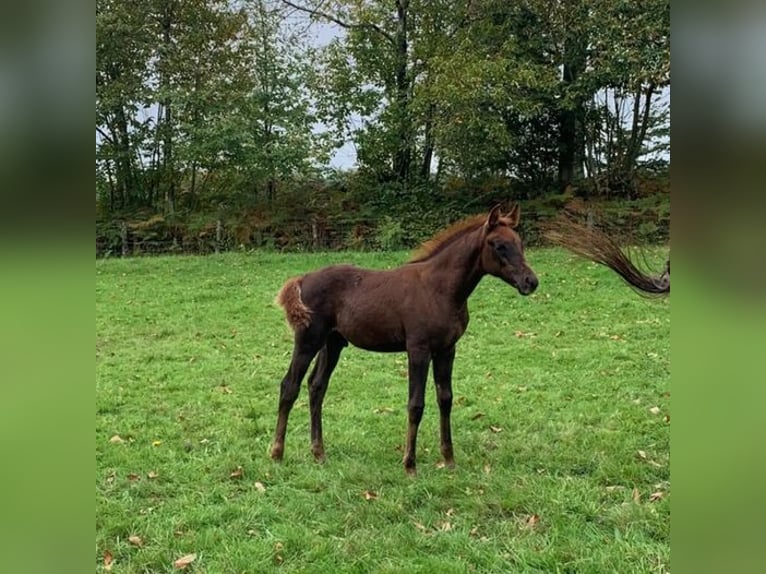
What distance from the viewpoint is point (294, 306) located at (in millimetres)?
4629

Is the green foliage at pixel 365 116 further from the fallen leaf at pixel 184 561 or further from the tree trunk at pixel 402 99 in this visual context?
the fallen leaf at pixel 184 561

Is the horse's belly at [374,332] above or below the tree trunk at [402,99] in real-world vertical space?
below

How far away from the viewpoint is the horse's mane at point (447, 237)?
4.53 meters

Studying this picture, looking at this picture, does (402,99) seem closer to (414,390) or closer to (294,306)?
(294,306)

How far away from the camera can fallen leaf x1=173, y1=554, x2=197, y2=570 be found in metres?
3.30

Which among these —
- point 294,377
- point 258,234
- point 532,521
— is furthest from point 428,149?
point 532,521

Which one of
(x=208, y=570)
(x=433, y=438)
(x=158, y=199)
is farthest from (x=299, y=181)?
(x=208, y=570)

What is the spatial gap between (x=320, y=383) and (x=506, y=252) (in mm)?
1803

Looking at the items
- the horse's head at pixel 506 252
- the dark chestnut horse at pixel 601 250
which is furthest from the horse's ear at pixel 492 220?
the dark chestnut horse at pixel 601 250

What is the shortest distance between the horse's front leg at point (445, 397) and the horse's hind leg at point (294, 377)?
91 centimetres

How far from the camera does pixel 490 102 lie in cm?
1588

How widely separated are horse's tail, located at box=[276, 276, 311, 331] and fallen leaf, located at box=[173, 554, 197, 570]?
1781 millimetres
